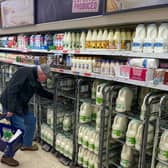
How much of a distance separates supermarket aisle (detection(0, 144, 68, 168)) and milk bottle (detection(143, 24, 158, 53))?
223cm

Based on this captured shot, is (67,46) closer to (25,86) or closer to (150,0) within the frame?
(25,86)

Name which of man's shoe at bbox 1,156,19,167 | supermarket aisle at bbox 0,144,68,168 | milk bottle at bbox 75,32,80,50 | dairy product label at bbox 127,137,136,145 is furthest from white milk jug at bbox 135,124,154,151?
man's shoe at bbox 1,156,19,167

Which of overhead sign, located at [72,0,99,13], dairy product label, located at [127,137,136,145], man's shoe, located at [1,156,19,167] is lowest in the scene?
man's shoe, located at [1,156,19,167]

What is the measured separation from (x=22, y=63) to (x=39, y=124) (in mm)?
1217

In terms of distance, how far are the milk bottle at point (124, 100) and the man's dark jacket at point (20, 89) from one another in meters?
1.39

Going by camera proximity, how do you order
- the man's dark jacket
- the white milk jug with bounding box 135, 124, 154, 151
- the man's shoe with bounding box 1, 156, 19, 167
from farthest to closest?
the man's shoe with bounding box 1, 156, 19, 167 < the man's dark jacket < the white milk jug with bounding box 135, 124, 154, 151

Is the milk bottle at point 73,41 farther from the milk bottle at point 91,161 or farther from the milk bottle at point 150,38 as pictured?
the milk bottle at point 91,161

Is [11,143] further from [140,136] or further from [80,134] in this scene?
[140,136]

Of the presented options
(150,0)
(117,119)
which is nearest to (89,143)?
(117,119)

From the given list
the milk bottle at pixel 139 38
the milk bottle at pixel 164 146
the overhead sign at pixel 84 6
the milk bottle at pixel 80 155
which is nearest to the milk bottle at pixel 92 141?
the milk bottle at pixel 80 155

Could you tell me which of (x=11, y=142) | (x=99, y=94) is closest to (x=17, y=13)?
(x=11, y=142)

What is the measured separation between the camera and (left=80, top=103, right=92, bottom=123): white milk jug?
3.15 m

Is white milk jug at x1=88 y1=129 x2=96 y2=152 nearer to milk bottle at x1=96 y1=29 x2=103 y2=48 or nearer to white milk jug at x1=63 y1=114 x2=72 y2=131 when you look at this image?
white milk jug at x1=63 y1=114 x2=72 y2=131

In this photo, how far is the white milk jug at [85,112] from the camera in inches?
124
